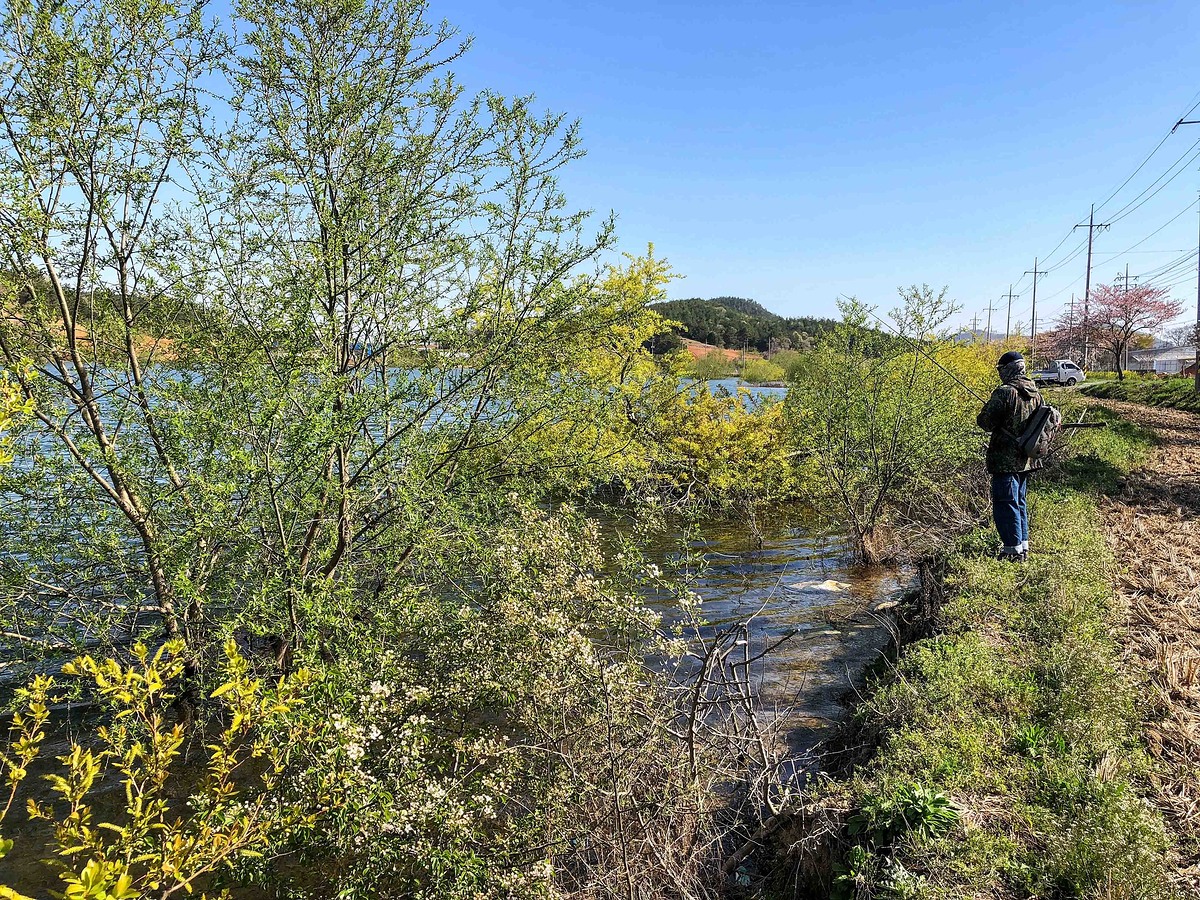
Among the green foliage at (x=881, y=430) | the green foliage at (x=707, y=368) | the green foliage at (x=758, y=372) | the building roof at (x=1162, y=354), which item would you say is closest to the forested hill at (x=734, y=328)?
the green foliage at (x=758, y=372)

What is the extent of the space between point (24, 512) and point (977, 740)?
19.9ft

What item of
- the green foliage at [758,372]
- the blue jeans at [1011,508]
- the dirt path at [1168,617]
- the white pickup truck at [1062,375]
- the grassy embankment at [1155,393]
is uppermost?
the green foliage at [758,372]

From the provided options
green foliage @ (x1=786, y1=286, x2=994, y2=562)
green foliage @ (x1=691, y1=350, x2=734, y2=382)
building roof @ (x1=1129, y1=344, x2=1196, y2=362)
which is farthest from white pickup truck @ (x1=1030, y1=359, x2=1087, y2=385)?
building roof @ (x1=1129, y1=344, x2=1196, y2=362)

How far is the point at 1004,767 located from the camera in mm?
3879

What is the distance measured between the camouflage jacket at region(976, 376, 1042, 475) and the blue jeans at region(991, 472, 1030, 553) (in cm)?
10

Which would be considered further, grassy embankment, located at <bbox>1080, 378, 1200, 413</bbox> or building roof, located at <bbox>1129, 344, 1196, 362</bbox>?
building roof, located at <bbox>1129, 344, 1196, 362</bbox>

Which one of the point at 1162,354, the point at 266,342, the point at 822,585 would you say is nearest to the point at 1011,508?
the point at 822,585

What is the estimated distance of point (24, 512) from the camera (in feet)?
15.5

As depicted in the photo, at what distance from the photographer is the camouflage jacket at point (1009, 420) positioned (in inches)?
277

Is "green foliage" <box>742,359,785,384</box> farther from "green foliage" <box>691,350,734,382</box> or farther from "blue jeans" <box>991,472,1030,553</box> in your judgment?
"blue jeans" <box>991,472,1030,553</box>

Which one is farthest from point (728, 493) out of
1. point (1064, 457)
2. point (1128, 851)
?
point (1128, 851)

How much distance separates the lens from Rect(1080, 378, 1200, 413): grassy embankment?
23.0m

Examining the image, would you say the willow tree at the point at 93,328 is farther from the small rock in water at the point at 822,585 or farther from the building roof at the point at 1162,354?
the building roof at the point at 1162,354

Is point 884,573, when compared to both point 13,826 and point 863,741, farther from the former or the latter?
point 13,826
